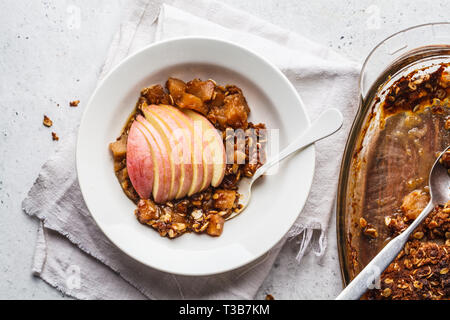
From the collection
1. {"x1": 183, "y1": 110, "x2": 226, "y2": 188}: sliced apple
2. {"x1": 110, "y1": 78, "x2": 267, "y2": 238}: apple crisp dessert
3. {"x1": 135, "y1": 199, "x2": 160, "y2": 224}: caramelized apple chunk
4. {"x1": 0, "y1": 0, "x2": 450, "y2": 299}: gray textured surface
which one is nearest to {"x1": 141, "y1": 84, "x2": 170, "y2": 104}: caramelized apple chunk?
{"x1": 110, "y1": 78, "x2": 267, "y2": 238}: apple crisp dessert

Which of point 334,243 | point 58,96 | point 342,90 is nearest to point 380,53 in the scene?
point 342,90

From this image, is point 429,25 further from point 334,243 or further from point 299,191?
point 334,243

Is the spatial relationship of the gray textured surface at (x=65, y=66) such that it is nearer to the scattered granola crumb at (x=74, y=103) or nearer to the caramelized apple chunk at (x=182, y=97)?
the scattered granola crumb at (x=74, y=103)

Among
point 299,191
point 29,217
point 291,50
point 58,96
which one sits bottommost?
point 29,217

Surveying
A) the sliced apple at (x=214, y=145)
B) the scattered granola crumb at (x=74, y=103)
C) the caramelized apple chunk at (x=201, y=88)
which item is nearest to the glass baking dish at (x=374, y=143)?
the sliced apple at (x=214, y=145)

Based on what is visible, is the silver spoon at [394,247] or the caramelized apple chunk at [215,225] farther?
the caramelized apple chunk at [215,225]

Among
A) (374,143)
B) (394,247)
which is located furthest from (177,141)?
(394,247)
